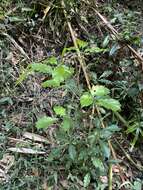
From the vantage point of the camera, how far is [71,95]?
291 centimetres

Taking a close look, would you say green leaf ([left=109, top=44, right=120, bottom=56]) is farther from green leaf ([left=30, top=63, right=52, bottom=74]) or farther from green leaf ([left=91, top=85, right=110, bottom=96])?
green leaf ([left=30, top=63, right=52, bottom=74])

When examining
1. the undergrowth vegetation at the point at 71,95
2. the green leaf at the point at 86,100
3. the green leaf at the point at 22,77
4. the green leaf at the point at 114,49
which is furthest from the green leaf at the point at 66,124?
the green leaf at the point at 114,49

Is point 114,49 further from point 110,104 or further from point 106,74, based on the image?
point 110,104

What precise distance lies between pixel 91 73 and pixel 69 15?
23.3 inches

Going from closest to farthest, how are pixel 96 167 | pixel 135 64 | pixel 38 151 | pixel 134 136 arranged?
pixel 96 167
pixel 38 151
pixel 134 136
pixel 135 64

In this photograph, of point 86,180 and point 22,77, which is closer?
point 86,180

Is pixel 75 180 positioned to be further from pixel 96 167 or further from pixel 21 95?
pixel 21 95

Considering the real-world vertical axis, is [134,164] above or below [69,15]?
below

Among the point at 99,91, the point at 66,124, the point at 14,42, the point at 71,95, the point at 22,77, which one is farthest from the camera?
the point at 14,42

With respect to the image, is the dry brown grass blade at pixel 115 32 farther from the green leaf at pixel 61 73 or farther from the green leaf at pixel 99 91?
the green leaf at pixel 61 73

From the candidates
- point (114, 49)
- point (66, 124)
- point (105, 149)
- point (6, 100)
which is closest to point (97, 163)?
point (105, 149)

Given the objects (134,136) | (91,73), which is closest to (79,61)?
(91,73)

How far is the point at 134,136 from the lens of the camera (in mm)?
2822

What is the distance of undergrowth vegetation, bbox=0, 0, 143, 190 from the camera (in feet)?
8.05
